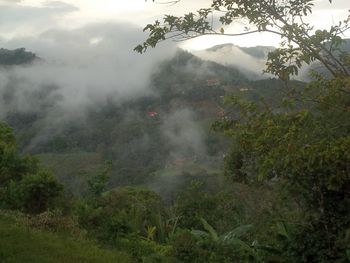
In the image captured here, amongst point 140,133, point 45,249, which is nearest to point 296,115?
point 45,249

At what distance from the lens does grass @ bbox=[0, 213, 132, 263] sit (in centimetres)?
701

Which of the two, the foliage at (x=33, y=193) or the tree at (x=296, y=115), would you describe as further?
the foliage at (x=33, y=193)

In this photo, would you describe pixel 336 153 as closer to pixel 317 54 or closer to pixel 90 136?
A: pixel 317 54

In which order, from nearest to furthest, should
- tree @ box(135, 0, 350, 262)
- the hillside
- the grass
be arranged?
tree @ box(135, 0, 350, 262)
the grass
the hillside

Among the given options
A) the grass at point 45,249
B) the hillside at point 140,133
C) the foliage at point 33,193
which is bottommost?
the hillside at point 140,133

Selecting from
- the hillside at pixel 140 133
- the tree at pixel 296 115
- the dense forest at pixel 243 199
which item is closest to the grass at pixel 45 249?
the dense forest at pixel 243 199

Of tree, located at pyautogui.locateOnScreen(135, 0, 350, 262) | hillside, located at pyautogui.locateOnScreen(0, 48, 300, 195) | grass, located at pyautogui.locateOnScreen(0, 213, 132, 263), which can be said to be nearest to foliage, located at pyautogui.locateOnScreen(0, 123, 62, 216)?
grass, located at pyautogui.locateOnScreen(0, 213, 132, 263)

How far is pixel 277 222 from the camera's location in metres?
7.72

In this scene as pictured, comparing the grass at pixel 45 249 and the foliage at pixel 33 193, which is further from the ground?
the grass at pixel 45 249

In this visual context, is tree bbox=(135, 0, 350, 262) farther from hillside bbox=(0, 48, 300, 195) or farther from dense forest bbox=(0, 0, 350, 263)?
hillside bbox=(0, 48, 300, 195)

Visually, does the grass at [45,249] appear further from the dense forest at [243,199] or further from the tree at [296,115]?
the tree at [296,115]

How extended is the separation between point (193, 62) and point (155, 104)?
4498 centimetres

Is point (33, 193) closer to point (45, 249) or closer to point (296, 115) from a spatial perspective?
point (45, 249)

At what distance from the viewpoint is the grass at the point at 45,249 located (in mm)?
7010
